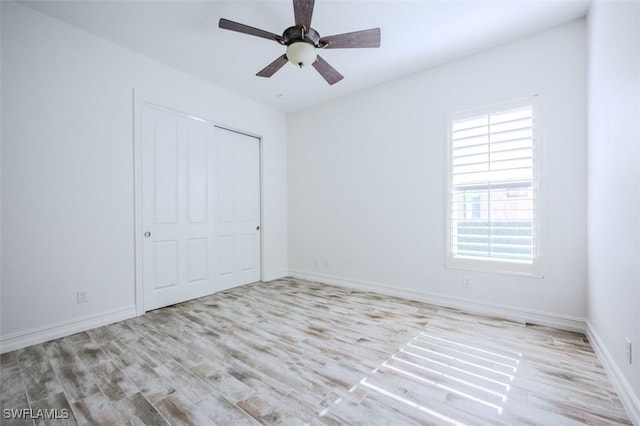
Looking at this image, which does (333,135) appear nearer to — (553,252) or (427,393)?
(553,252)

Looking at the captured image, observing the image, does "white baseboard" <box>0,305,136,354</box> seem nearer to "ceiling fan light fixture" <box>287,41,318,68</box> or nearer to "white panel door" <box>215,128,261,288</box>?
"white panel door" <box>215,128,261,288</box>

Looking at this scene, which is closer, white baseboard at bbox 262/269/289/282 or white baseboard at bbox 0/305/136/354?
white baseboard at bbox 0/305/136/354

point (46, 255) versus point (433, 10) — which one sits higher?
point (433, 10)

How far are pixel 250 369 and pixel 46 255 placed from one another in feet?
7.17

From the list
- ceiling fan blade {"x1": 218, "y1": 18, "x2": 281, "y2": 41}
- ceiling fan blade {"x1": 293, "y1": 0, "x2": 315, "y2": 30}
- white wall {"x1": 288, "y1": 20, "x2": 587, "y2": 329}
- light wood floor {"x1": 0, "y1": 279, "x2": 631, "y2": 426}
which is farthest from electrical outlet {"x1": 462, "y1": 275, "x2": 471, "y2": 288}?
ceiling fan blade {"x1": 218, "y1": 18, "x2": 281, "y2": 41}

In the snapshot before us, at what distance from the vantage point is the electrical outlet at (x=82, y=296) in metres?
2.69

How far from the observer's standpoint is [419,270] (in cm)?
353

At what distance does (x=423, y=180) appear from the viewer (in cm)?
349

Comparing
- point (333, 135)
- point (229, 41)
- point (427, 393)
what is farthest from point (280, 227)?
point (427, 393)

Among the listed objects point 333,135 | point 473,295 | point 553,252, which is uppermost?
point 333,135

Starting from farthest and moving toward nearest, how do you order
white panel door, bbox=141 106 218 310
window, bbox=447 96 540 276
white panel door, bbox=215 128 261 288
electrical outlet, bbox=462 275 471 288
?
1. white panel door, bbox=215 128 261 288
2. white panel door, bbox=141 106 218 310
3. electrical outlet, bbox=462 275 471 288
4. window, bbox=447 96 540 276

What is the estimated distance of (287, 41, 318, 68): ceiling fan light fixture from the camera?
7.59 ft

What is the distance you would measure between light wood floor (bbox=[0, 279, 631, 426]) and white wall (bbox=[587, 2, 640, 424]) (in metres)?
0.37

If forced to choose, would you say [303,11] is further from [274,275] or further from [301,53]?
[274,275]
